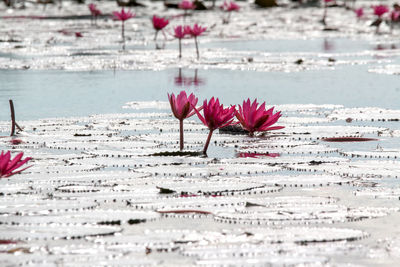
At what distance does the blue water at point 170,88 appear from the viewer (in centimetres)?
457

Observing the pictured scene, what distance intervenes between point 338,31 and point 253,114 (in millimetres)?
8608

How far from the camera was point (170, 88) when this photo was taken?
17.8 ft

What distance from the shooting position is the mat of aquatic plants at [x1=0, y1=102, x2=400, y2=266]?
1.84 metres

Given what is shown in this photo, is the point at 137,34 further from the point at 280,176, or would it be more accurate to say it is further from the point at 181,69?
the point at 280,176

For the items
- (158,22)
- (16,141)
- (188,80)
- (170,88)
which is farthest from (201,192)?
(158,22)

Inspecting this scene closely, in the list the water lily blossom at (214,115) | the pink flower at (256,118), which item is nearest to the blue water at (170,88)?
the pink flower at (256,118)

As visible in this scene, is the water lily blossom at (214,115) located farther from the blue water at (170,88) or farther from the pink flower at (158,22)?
the pink flower at (158,22)

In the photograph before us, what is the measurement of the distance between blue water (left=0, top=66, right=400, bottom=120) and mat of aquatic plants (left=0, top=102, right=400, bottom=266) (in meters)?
0.93

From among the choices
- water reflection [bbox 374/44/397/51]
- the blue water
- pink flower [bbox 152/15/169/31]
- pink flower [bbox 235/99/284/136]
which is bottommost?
pink flower [bbox 235/99/284/136]

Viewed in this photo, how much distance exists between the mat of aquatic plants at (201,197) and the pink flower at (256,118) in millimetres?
62

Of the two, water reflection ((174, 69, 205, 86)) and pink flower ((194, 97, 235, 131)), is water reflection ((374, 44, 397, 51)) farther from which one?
pink flower ((194, 97, 235, 131))

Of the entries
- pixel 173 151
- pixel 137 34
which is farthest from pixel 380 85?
pixel 137 34

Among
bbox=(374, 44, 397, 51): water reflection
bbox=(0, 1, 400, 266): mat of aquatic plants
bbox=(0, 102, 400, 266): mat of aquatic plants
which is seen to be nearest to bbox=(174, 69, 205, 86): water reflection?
bbox=(0, 1, 400, 266): mat of aquatic plants

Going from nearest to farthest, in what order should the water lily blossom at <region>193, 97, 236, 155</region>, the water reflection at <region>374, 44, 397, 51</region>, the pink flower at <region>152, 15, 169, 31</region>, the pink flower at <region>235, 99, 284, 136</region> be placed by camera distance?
1. the water lily blossom at <region>193, 97, 236, 155</region>
2. the pink flower at <region>235, 99, 284, 136</region>
3. the pink flower at <region>152, 15, 169, 31</region>
4. the water reflection at <region>374, 44, 397, 51</region>
